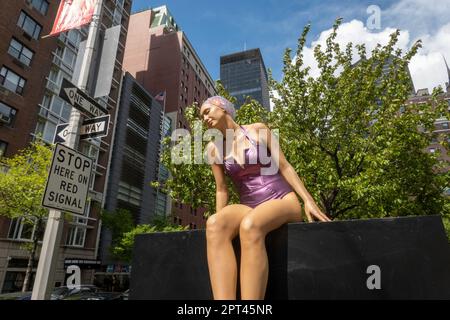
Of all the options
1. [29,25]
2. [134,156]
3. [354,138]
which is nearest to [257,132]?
[354,138]

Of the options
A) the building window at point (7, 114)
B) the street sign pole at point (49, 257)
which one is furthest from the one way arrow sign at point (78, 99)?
the building window at point (7, 114)

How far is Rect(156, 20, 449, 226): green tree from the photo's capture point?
972 centimetres

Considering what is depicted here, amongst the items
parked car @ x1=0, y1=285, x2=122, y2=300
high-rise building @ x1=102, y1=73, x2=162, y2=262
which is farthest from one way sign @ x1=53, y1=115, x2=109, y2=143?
→ high-rise building @ x1=102, y1=73, x2=162, y2=262

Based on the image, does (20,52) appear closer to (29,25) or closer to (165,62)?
(29,25)

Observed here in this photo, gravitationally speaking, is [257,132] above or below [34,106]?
Answer: below

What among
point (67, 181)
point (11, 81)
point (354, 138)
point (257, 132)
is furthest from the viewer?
point (11, 81)

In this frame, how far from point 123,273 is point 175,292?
119ft

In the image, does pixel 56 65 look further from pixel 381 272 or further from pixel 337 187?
pixel 381 272

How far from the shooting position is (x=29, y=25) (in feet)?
88.3

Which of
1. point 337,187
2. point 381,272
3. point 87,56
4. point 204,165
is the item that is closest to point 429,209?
point 337,187

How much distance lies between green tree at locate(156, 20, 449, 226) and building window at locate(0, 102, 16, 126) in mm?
17950

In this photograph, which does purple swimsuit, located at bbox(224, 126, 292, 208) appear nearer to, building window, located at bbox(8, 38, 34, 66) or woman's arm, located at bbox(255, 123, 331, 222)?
woman's arm, located at bbox(255, 123, 331, 222)

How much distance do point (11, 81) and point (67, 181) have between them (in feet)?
86.3

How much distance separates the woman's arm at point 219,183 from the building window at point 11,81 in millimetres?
27455
